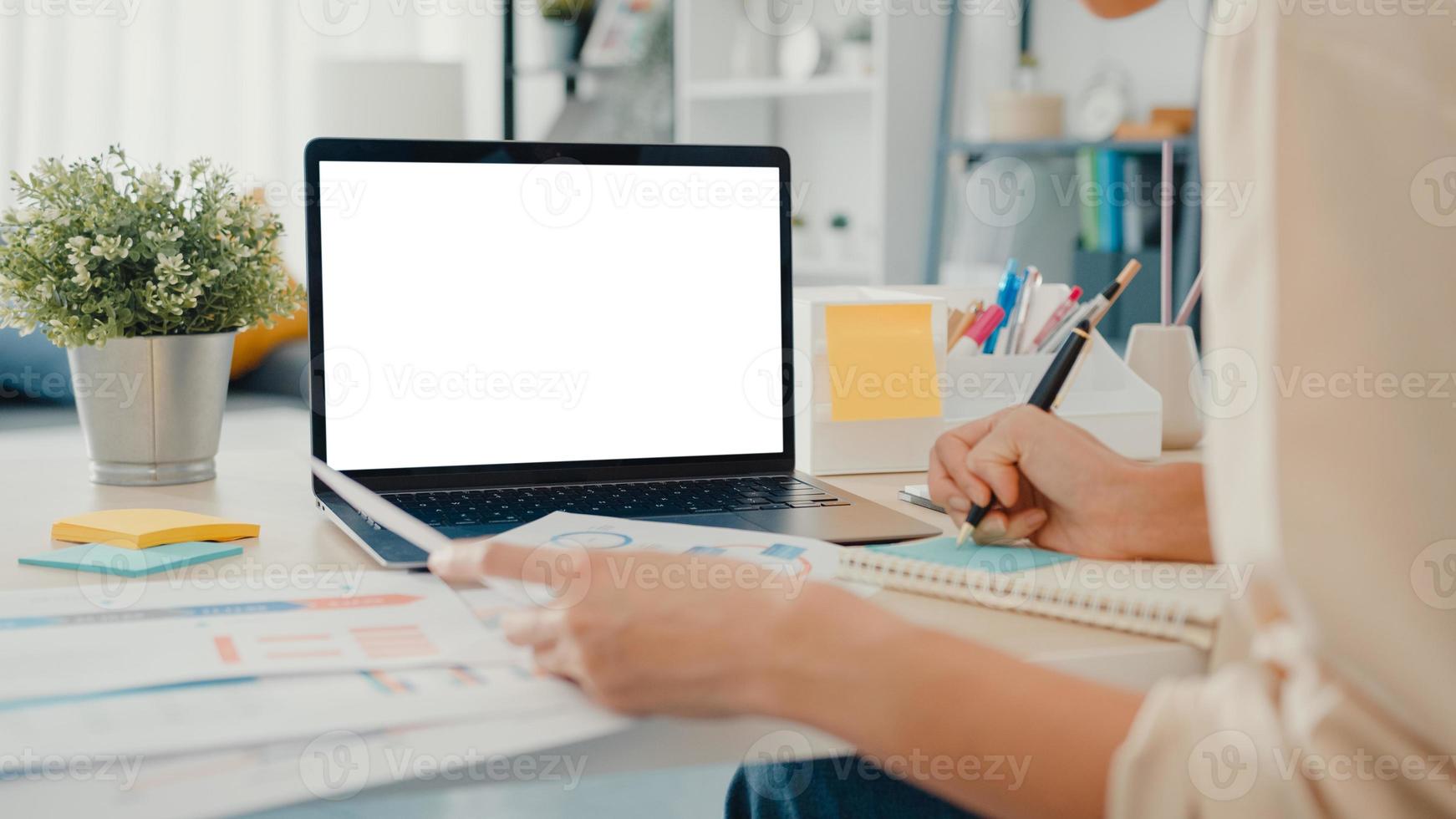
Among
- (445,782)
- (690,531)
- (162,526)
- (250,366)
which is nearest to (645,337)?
(690,531)

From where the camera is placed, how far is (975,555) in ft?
2.62

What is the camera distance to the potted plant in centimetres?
101

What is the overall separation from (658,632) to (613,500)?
0.41 m

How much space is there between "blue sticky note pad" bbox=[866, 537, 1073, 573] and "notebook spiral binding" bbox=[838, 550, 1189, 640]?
0.02 metres

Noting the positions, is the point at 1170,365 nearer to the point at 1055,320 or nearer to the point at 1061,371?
the point at 1055,320

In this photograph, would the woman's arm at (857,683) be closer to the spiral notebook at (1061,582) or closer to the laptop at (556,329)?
the spiral notebook at (1061,582)

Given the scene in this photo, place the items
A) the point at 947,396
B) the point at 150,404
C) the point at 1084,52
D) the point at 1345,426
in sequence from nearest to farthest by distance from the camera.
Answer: the point at 1345,426, the point at 150,404, the point at 947,396, the point at 1084,52

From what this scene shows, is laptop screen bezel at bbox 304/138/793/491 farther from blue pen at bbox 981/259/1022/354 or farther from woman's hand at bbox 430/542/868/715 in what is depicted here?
woman's hand at bbox 430/542/868/715

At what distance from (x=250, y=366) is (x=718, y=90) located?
1.36 m

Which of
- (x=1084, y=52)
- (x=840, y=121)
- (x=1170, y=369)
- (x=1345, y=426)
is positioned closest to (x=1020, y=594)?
(x=1345, y=426)

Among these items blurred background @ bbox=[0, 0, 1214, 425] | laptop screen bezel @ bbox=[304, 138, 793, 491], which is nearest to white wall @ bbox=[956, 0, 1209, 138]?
blurred background @ bbox=[0, 0, 1214, 425]

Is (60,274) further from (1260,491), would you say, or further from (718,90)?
Result: (718,90)

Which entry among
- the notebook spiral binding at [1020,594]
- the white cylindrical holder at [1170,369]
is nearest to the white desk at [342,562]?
the notebook spiral binding at [1020,594]

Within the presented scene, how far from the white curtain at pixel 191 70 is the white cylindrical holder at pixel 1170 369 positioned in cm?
264
